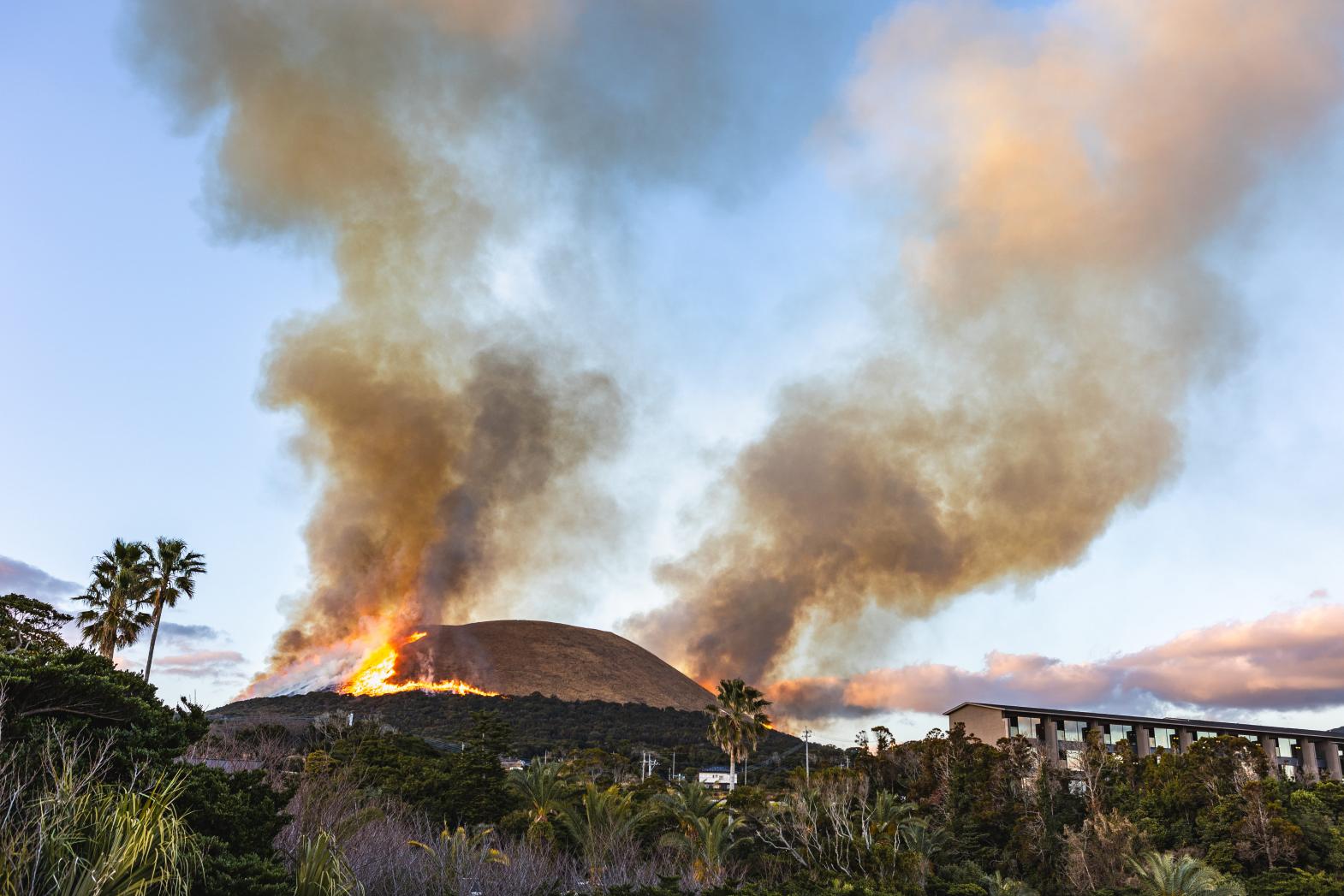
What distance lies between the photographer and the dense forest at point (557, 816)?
14.3m

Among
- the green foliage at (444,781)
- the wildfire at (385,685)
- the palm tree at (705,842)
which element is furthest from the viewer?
the wildfire at (385,685)

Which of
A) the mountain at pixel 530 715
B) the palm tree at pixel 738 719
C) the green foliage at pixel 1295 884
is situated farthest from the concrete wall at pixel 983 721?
the green foliage at pixel 1295 884

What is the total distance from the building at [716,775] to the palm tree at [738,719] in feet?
70.9

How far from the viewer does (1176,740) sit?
8556 cm

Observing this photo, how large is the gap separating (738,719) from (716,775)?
125 ft

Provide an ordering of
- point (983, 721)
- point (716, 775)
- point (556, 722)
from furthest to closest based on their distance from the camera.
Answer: point (556, 722)
point (716, 775)
point (983, 721)

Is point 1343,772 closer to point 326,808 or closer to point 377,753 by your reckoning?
point 377,753

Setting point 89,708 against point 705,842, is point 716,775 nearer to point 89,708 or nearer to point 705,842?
point 705,842

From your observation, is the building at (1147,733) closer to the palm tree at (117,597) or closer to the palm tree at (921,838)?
the palm tree at (921,838)

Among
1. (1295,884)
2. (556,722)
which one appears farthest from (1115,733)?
(556,722)

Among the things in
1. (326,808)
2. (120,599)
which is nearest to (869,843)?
(326,808)

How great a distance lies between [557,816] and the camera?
4103cm

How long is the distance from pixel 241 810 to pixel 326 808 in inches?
515

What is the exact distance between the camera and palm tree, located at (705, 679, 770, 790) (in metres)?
72.4
